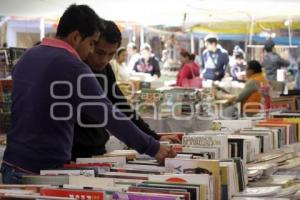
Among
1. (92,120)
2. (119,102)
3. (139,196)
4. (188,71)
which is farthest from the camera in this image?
(188,71)

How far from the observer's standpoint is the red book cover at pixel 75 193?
1.74 m

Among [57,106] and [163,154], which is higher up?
[57,106]

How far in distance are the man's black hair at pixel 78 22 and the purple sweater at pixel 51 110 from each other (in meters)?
0.12

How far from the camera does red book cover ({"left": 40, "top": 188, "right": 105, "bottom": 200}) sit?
1.74 metres

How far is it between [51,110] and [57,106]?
29 mm

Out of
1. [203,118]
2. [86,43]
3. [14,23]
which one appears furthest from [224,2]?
[86,43]

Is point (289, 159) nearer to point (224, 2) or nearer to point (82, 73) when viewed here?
Result: point (82, 73)

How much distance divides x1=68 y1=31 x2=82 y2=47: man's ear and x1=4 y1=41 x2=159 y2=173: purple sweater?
105 mm

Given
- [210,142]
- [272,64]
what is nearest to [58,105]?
[210,142]

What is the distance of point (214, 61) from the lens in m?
10.2

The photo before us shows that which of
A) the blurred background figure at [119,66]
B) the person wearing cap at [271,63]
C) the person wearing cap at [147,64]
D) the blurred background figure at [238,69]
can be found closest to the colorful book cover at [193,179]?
the blurred background figure at [119,66]

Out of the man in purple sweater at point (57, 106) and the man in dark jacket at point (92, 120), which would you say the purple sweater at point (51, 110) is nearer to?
the man in purple sweater at point (57, 106)

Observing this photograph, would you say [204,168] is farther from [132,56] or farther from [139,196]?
[132,56]

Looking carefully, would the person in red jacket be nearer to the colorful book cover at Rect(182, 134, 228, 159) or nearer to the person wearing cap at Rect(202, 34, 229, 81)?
the person wearing cap at Rect(202, 34, 229, 81)
